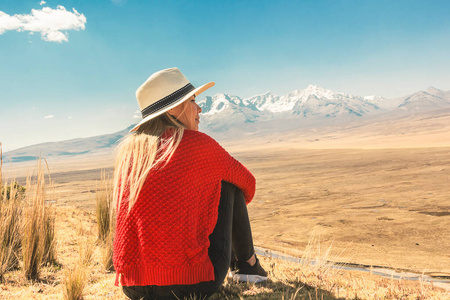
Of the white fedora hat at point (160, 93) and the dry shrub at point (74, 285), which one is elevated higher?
the white fedora hat at point (160, 93)

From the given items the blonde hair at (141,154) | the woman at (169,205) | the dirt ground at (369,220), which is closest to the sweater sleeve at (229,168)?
the woman at (169,205)

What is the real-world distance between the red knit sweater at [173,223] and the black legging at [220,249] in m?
0.06

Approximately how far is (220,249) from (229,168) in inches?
15.7

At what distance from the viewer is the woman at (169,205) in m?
1.46

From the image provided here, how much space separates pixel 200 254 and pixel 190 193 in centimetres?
28

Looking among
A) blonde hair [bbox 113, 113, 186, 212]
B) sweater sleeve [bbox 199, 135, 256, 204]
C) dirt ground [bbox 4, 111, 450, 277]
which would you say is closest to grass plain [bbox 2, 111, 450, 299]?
dirt ground [bbox 4, 111, 450, 277]

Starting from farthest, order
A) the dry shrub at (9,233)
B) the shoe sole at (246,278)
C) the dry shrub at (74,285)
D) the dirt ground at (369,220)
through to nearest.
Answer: the dirt ground at (369,220) < the dry shrub at (9,233) < the shoe sole at (246,278) < the dry shrub at (74,285)

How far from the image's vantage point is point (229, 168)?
165 cm

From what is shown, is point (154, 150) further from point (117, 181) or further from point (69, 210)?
point (69, 210)

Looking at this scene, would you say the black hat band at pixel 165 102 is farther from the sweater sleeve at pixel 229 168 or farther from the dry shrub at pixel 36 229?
the dry shrub at pixel 36 229

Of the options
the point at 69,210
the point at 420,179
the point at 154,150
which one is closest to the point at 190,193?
the point at 154,150

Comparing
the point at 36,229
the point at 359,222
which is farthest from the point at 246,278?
the point at 359,222

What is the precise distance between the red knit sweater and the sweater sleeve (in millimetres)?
10

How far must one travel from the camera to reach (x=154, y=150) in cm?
148
